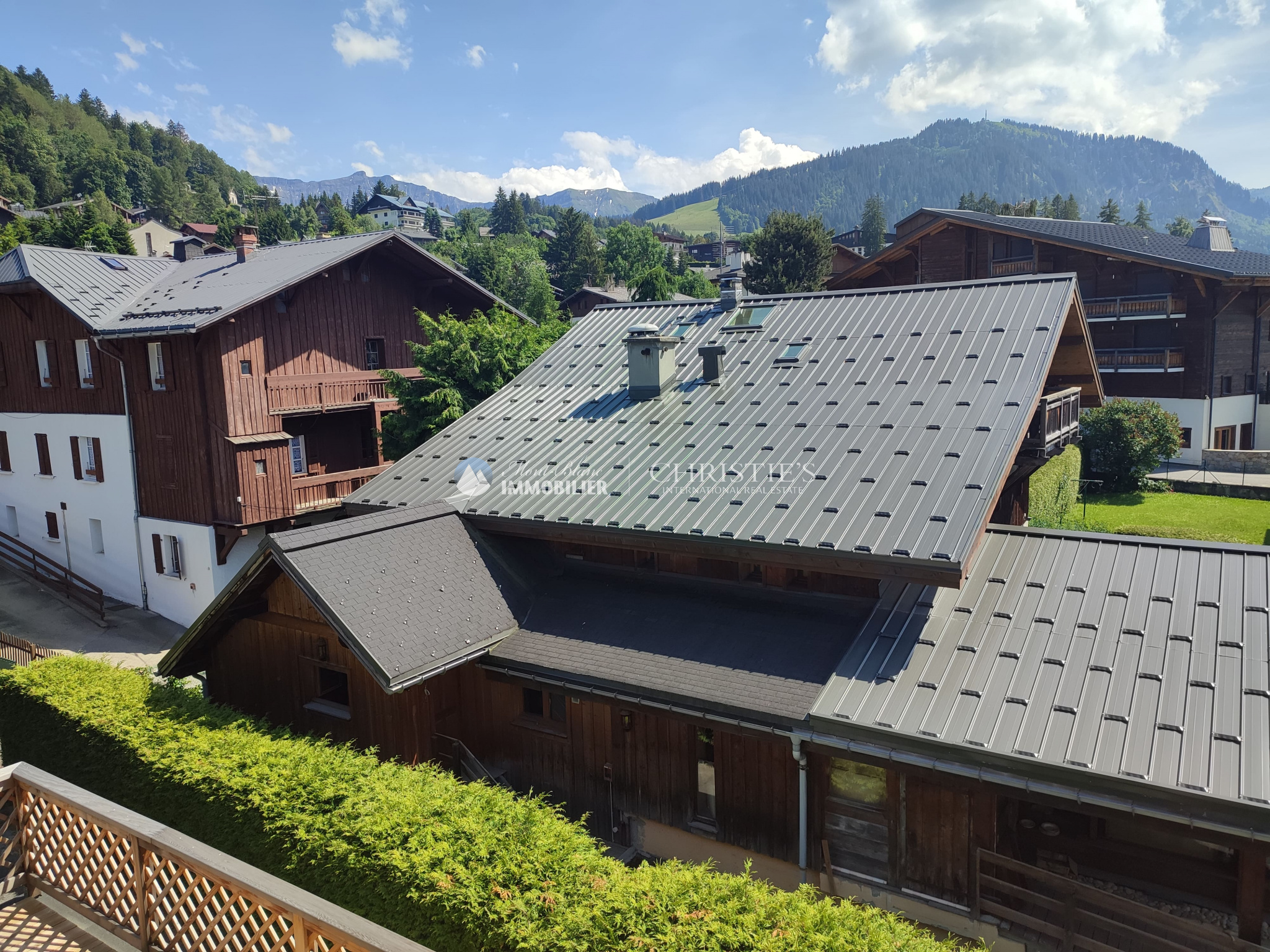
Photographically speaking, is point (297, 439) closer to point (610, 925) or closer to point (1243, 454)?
point (610, 925)

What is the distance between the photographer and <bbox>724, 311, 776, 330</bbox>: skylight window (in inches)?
636

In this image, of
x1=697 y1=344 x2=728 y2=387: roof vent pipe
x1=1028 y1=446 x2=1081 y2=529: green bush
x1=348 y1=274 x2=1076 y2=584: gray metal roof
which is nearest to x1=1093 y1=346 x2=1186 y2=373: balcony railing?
x1=1028 y1=446 x2=1081 y2=529: green bush

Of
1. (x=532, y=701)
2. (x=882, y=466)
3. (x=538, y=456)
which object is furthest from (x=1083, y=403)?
(x=532, y=701)

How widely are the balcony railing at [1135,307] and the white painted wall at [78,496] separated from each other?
37.5 meters

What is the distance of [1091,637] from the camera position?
9.05 m

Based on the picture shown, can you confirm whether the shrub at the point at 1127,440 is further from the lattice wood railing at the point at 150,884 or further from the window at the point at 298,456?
the lattice wood railing at the point at 150,884

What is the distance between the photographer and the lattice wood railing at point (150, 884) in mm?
5422

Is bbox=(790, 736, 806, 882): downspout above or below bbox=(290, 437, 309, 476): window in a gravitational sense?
below

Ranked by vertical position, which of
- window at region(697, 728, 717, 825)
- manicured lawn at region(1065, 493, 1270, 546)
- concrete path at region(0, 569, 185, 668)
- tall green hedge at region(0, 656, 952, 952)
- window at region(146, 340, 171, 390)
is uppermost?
window at region(146, 340, 171, 390)

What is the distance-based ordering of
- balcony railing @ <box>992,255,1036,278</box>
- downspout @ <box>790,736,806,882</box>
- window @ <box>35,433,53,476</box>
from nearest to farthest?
downspout @ <box>790,736,806,882</box> < window @ <box>35,433,53,476</box> < balcony railing @ <box>992,255,1036,278</box>

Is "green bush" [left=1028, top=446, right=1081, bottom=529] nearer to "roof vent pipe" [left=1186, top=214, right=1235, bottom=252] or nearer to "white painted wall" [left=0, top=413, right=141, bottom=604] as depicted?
"roof vent pipe" [left=1186, top=214, right=1235, bottom=252]

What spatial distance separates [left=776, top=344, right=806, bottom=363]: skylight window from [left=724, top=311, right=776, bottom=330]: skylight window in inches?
53.2

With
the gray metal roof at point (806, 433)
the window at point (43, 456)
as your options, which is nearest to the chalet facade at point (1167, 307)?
the gray metal roof at point (806, 433)

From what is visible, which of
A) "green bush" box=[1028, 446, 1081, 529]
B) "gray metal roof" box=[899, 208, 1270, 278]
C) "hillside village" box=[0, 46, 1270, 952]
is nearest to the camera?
"hillside village" box=[0, 46, 1270, 952]
